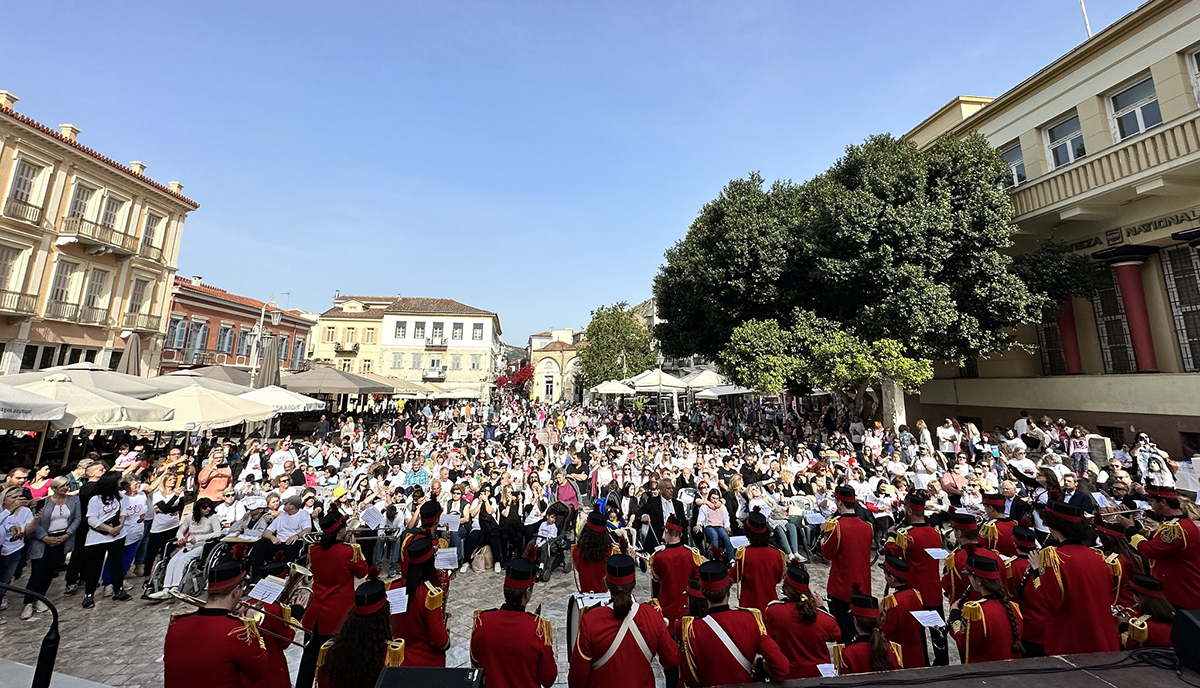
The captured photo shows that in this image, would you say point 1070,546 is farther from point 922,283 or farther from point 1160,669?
point 922,283

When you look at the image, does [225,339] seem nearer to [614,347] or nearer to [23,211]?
[23,211]

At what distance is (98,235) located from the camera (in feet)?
70.8

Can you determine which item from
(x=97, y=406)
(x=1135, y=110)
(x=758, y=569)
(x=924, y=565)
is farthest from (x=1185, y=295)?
(x=97, y=406)

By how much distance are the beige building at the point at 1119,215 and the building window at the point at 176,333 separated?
3985 cm

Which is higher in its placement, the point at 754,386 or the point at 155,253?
the point at 155,253

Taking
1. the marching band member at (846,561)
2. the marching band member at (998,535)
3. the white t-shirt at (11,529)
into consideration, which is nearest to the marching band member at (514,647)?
the marching band member at (846,561)

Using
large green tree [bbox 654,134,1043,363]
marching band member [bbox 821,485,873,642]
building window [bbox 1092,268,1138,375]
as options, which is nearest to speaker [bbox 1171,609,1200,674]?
marching band member [bbox 821,485,873,642]

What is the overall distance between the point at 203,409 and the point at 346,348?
41232mm

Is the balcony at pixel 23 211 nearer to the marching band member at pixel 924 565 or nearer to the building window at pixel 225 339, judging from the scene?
the building window at pixel 225 339

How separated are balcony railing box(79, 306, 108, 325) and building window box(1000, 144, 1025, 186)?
37.3m

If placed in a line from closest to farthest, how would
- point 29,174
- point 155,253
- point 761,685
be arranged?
point 761,685
point 29,174
point 155,253

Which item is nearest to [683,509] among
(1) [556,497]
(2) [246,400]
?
(1) [556,497]

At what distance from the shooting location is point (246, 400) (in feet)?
40.4

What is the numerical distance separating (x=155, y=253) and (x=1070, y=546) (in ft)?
113
